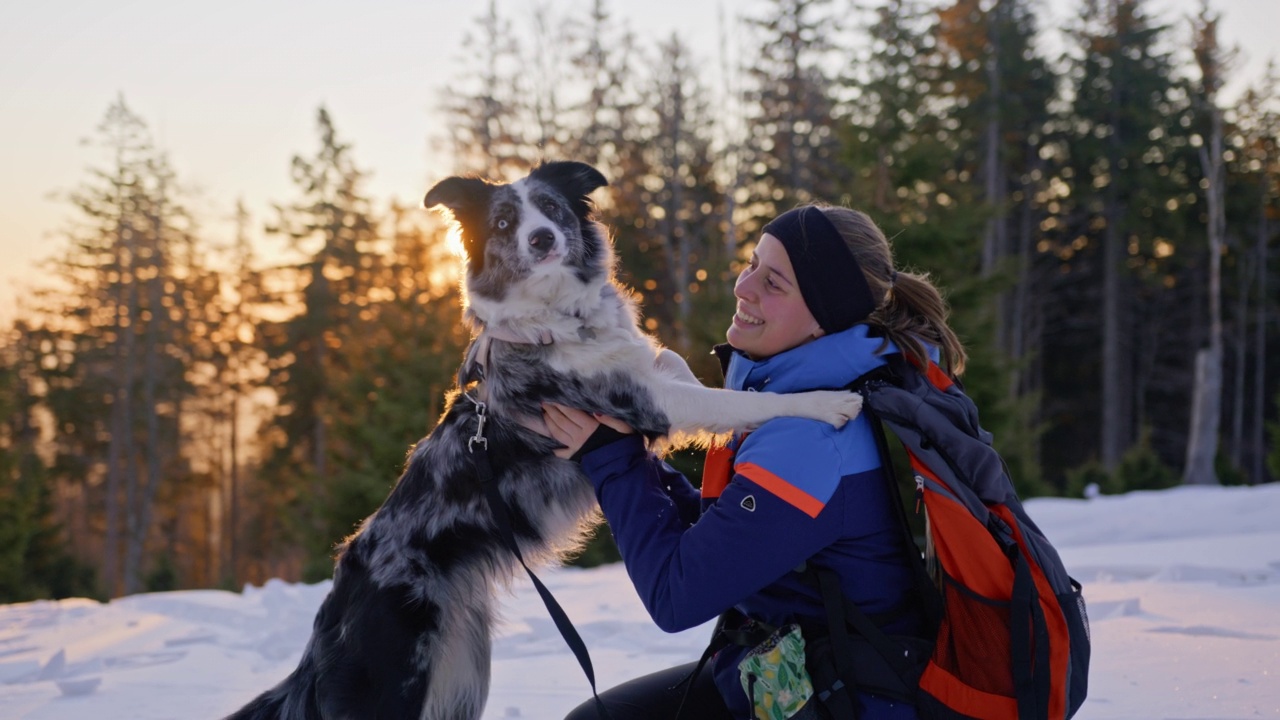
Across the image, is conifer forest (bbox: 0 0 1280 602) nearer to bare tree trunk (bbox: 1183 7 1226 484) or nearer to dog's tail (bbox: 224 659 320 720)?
bare tree trunk (bbox: 1183 7 1226 484)

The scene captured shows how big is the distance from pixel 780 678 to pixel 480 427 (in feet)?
3.85

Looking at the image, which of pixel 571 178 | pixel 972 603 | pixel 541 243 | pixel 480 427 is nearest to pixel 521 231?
pixel 541 243

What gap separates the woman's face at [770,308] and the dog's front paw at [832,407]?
28 cm

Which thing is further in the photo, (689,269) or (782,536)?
(689,269)

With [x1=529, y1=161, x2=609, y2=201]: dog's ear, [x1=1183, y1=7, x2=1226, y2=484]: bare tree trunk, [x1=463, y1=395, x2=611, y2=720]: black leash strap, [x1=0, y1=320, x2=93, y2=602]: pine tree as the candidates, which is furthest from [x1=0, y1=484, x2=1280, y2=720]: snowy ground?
[x1=0, y1=320, x2=93, y2=602]: pine tree

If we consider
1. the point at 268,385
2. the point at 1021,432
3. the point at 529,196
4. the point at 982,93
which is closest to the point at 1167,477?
the point at 1021,432

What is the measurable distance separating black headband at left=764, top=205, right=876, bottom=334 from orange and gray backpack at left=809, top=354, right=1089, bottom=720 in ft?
1.02

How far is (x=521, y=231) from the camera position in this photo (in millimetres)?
3531

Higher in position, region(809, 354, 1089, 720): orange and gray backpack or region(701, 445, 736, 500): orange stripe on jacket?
region(701, 445, 736, 500): orange stripe on jacket

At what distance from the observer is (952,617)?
195 cm

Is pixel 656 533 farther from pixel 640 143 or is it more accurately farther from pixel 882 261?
pixel 640 143

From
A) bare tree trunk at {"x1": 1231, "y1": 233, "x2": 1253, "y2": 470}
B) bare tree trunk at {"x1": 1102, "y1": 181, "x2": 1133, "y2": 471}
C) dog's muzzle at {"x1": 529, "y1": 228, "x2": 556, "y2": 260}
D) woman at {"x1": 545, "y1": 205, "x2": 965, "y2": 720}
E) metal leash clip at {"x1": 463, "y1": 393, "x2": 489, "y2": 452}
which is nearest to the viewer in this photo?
woman at {"x1": 545, "y1": 205, "x2": 965, "y2": 720}

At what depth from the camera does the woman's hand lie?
263 cm

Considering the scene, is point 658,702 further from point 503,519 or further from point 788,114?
point 788,114
